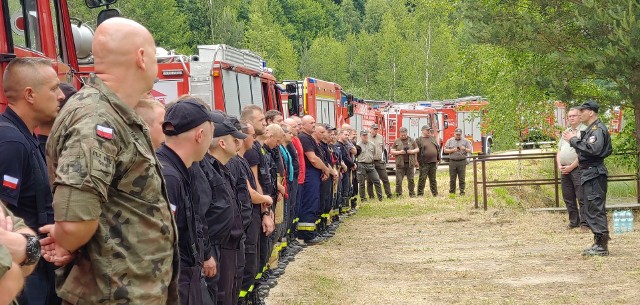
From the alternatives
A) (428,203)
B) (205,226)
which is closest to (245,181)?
(205,226)

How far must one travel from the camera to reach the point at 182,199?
5.03 meters

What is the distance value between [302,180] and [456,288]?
4563mm

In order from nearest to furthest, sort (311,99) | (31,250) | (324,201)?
(31,250)
(324,201)
(311,99)

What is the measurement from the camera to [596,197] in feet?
40.8

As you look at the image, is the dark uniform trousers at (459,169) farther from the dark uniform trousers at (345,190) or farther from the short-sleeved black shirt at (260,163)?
the short-sleeved black shirt at (260,163)

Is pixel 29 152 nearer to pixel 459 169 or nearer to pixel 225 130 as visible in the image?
pixel 225 130

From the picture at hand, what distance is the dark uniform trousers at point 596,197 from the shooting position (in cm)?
1240

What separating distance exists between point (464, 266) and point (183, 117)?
7.87 meters

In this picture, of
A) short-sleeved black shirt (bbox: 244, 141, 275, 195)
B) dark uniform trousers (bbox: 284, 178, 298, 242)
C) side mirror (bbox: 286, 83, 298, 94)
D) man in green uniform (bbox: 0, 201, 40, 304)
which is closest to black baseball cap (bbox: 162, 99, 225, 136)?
man in green uniform (bbox: 0, 201, 40, 304)

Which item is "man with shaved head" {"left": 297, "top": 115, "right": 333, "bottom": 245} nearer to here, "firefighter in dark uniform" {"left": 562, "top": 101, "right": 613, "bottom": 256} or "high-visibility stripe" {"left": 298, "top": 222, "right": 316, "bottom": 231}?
"high-visibility stripe" {"left": 298, "top": 222, "right": 316, "bottom": 231}

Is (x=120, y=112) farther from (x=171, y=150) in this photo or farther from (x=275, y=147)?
(x=275, y=147)

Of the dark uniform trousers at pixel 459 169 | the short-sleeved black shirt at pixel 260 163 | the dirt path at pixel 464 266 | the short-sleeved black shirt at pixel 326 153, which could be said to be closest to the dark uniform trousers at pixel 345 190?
the dirt path at pixel 464 266

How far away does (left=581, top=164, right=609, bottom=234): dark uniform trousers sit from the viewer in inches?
488

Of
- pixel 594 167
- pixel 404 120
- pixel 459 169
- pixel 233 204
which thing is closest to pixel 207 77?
pixel 594 167
